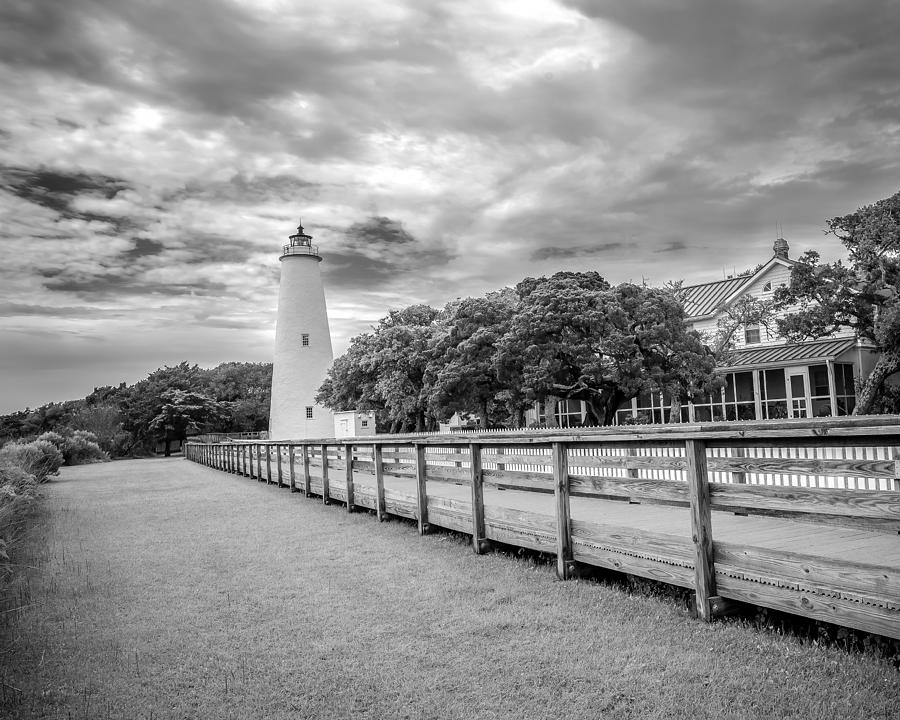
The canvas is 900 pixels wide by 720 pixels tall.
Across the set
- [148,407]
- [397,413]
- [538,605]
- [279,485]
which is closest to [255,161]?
[279,485]

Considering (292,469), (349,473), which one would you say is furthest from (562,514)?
(292,469)

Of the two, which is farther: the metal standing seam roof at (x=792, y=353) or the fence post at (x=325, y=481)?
the metal standing seam roof at (x=792, y=353)

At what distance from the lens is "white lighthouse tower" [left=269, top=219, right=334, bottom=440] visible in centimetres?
4222

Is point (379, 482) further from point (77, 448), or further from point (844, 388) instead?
point (77, 448)

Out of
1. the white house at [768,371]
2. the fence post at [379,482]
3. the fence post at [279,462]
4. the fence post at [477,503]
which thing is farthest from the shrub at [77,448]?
the fence post at [477,503]

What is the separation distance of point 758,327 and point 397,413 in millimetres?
15347

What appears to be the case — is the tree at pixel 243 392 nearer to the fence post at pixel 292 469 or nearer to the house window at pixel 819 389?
the fence post at pixel 292 469

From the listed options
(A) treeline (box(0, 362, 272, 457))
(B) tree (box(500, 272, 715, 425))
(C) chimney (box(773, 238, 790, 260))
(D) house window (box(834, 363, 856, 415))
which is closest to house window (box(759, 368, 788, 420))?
(D) house window (box(834, 363, 856, 415))

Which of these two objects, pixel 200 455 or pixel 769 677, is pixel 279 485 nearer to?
pixel 769 677

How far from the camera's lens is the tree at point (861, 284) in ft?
66.1

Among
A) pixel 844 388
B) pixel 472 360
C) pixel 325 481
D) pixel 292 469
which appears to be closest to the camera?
pixel 325 481

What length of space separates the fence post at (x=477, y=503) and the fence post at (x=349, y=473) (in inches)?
171

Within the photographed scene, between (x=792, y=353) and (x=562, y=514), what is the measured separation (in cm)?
2288

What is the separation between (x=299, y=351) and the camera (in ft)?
139
